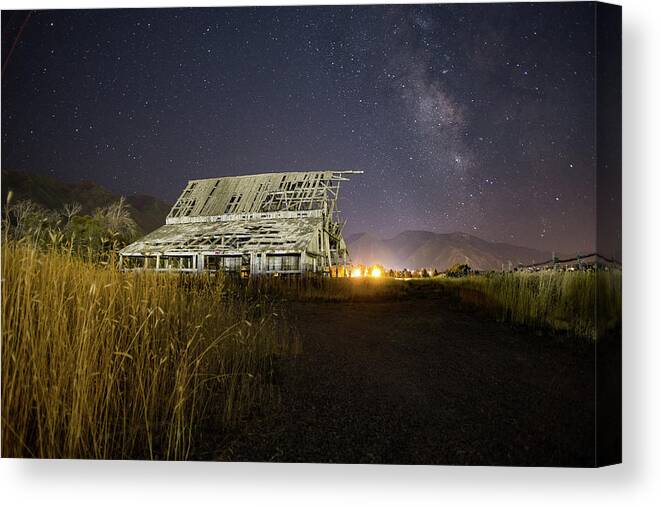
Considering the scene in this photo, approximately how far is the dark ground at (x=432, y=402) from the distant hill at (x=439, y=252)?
272mm

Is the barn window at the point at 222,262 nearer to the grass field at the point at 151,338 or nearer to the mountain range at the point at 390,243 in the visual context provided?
the grass field at the point at 151,338

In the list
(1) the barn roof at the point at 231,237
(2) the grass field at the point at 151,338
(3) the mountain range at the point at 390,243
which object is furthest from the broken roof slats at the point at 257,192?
(2) the grass field at the point at 151,338

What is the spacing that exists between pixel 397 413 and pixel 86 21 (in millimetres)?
3010

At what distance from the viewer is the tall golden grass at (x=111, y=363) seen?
250cm

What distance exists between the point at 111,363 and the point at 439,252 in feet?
6.18

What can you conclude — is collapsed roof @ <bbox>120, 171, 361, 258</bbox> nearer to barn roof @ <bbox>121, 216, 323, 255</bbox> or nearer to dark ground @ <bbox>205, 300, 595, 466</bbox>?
barn roof @ <bbox>121, 216, 323, 255</bbox>

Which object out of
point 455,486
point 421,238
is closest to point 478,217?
point 421,238

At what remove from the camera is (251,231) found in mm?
3293

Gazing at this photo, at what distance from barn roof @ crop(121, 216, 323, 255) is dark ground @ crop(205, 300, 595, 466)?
2.54ft

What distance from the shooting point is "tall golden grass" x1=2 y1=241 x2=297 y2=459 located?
250 cm

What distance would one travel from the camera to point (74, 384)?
2.44 metres

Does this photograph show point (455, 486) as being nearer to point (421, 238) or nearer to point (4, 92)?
point (421, 238)

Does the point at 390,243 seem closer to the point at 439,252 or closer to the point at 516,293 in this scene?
the point at 439,252

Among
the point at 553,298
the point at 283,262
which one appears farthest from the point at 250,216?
the point at 553,298
